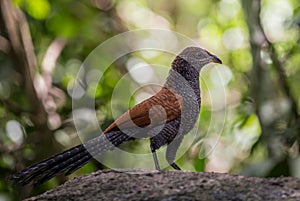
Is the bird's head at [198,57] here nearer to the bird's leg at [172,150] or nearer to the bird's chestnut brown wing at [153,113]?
the bird's chestnut brown wing at [153,113]

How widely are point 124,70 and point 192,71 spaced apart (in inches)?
104

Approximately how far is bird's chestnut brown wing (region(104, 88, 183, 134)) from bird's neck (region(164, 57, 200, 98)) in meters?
0.13

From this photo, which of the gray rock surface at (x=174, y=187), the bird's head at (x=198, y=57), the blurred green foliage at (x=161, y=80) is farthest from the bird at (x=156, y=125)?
the blurred green foliage at (x=161, y=80)

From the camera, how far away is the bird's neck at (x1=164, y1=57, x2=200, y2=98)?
178 inches

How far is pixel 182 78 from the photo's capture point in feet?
15.1

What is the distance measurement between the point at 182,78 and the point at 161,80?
2.33m

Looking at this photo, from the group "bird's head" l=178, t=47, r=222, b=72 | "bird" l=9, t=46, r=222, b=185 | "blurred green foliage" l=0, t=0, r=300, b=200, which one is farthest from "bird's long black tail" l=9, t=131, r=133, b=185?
"blurred green foliage" l=0, t=0, r=300, b=200

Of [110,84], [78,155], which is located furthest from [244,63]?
[78,155]

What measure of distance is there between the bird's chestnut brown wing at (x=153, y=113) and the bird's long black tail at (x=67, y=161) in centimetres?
7

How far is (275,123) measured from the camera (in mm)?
4641

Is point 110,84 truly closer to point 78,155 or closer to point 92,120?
point 92,120

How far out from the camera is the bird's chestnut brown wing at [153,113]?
421 centimetres

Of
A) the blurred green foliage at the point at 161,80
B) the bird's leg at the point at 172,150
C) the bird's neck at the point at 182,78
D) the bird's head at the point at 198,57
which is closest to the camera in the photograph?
the bird's leg at the point at 172,150

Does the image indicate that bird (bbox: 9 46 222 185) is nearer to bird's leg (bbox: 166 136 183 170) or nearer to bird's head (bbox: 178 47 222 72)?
bird's leg (bbox: 166 136 183 170)
